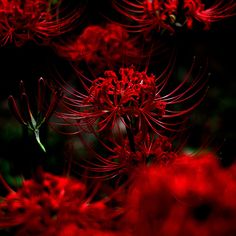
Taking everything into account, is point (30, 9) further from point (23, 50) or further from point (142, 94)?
point (142, 94)

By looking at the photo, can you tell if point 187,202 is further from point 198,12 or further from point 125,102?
point 198,12

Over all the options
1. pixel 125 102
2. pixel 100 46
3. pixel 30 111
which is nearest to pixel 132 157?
pixel 125 102

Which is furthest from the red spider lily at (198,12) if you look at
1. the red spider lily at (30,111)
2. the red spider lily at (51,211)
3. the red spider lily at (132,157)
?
the red spider lily at (51,211)

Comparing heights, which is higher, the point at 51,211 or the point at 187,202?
the point at 187,202

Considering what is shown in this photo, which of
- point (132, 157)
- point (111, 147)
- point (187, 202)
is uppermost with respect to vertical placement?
point (187, 202)

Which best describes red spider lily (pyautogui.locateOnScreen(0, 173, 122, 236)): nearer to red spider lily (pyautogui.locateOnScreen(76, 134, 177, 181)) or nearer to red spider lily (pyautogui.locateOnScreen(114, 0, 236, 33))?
red spider lily (pyautogui.locateOnScreen(76, 134, 177, 181))

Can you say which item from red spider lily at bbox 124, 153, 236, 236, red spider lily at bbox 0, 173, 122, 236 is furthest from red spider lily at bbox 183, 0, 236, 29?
red spider lily at bbox 124, 153, 236, 236

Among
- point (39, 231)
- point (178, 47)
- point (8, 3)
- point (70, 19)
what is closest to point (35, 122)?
point (39, 231)
